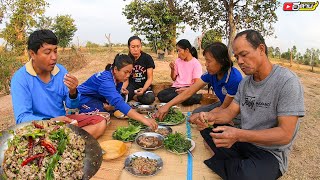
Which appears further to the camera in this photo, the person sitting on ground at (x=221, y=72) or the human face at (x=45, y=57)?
the person sitting on ground at (x=221, y=72)

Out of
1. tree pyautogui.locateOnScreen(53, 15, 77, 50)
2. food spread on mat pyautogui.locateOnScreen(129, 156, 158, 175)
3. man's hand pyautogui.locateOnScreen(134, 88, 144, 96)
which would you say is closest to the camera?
food spread on mat pyautogui.locateOnScreen(129, 156, 158, 175)

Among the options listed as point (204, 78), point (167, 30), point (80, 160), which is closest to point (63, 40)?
point (167, 30)

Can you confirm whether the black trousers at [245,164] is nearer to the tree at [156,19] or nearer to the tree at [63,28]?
the tree at [156,19]

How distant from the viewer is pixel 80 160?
1965 mm

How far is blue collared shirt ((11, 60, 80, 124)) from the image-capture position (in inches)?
105

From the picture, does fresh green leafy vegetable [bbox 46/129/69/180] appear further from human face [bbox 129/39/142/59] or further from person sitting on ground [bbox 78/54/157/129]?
human face [bbox 129/39/142/59]

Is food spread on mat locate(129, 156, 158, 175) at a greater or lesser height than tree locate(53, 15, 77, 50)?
lesser

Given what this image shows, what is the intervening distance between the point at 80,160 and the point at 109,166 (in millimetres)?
904

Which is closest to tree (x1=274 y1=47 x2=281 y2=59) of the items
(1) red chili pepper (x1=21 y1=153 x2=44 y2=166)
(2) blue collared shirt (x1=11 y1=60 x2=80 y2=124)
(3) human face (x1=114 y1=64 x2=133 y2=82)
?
(3) human face (x1=114 y1=64 x2=133 y2=82)

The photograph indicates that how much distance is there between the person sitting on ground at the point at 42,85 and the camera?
267 centimetres

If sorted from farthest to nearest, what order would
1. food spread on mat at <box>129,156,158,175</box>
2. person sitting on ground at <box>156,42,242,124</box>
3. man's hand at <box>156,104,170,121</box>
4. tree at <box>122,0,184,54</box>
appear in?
tree at <box>122,0,184,54</box>
man's hand at <box>156,104,170,121</box>
person sitting on ground at <box>156,42,242,124</box>
food spread on mat at <box>129,156,158,175</box>

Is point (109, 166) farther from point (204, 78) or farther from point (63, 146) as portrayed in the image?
point (204, 78)

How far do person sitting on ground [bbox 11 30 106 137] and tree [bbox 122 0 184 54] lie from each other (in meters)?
11.8

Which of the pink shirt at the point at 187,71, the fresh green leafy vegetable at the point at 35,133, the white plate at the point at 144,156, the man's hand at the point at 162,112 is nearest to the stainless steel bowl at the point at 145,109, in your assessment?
the man's hand at the point at 162,112
